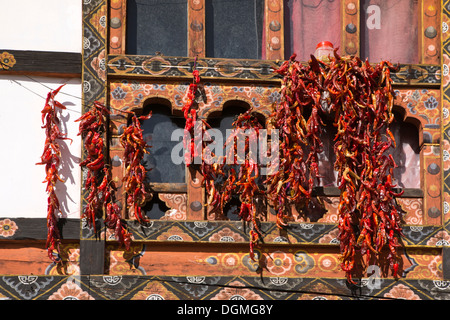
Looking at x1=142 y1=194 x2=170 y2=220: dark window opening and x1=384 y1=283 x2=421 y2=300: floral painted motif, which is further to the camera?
x1=142 y1=194 x2=170 y2=220: dark window opening

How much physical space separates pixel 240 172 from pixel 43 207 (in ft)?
7.94

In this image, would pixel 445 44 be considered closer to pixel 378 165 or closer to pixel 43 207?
pixel 378 165

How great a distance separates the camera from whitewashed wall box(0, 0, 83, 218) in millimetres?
9828

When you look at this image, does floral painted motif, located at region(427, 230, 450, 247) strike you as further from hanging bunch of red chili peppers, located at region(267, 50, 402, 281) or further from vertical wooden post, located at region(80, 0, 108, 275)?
vertical wooden post, located at region(80, 0, 108, 275)

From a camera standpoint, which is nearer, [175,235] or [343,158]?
[175,235]

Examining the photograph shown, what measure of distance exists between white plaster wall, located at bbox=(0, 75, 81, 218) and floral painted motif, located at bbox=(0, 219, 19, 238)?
130mm

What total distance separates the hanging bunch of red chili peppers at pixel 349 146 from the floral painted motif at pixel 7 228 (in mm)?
3100

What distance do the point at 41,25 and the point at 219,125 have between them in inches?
101

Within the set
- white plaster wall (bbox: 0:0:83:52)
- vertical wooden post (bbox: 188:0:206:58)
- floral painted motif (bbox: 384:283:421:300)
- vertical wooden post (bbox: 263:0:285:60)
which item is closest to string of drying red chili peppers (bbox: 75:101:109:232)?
white plaster wall (bbox: 0:0:83:52)

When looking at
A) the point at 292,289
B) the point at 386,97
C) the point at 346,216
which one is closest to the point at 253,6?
the point at 386,97

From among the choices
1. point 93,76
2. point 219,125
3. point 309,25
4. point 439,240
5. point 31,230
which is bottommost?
point 439,240

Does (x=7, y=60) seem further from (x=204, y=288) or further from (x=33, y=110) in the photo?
(x=204, y=288)

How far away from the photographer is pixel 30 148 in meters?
9.94

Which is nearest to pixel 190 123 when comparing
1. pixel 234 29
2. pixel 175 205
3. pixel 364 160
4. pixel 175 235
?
pixel 175 205
